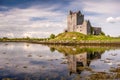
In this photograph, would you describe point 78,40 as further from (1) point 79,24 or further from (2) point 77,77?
(2) point 77,77

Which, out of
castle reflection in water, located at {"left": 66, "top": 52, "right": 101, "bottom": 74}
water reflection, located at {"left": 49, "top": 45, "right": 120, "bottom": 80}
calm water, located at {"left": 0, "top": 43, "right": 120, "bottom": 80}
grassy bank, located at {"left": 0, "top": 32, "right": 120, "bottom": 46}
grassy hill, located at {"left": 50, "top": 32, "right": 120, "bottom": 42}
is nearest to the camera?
calm water, located at {"left": 0, "top": 43, "right": 120, "bottom": 80}

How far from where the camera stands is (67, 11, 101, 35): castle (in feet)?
551

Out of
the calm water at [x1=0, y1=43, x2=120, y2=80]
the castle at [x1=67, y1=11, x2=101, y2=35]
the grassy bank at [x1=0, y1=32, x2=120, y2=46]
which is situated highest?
the castle at [x1=67, y1=11, x2=101, y2=35]

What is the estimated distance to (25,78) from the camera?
31797mm

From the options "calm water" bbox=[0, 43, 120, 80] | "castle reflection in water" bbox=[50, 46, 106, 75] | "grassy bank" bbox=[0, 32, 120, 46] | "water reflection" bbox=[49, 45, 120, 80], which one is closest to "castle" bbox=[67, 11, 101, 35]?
"grassy bank" bbox=[0, 32, 120, 46]

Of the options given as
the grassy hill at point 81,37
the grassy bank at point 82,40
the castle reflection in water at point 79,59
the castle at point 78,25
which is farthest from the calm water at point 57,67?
the castle at point 78,25

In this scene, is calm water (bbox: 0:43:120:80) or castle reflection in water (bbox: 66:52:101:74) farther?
castle reflection in water (bbox: 66:52:101:74)

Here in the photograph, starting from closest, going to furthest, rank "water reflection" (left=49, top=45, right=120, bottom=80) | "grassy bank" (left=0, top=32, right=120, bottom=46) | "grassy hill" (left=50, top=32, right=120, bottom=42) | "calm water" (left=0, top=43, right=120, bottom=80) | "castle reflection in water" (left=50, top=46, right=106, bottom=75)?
"calm water" (left=0, top=43, right=120, bottom=80), "water reflection" (left=49, top=45, right=120, bottom=80), "castle reflection in water" (left=50, top=46, right=106, bottom=75), "grassy bank" (left=0, top=32, right=120, bottom=46), "grassy hill" (left=50, top=32, right=120, bottom=42)

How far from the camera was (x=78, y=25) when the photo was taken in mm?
173500

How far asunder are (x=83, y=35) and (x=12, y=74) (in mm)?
131941

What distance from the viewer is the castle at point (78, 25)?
168 m

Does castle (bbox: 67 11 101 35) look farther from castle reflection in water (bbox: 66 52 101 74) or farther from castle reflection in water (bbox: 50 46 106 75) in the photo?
castle reflection in water (bbox: 66 52 101 74)

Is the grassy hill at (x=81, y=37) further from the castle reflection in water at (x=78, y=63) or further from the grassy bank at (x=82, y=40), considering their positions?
the castle reflection in water at (x=78, y=63)

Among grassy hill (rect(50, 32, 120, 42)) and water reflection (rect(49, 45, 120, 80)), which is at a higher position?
grassy hill (rect(50, 32, 120, 42))
